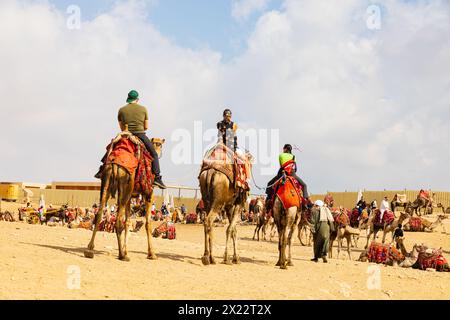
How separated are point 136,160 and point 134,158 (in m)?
0.06

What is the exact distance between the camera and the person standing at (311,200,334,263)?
14.9 m

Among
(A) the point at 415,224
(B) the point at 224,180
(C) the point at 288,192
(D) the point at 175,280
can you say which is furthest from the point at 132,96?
(A) the point at 415,224

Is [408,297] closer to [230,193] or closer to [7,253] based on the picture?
[230,193]

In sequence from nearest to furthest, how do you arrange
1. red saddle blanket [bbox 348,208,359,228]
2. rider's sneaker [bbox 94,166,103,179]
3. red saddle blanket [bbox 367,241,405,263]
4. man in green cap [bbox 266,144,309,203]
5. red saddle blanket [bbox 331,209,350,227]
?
rider's sneaker [bbox 94,166,103,179] → man in green cap [bbox 266,144,309,203] → red saddle blanket [bbox 367,241,405,263] → red saddle blanket [bbox 331,209,350,227] → red saddle blanket [bbox 348,208,359,228]

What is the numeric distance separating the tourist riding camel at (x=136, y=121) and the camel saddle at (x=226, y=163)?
1.08 m

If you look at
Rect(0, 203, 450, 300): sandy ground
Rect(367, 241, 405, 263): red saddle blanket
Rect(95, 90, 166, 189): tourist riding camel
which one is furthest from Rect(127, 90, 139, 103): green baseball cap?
Rect(367, 241, 405, 263): red saddle blanket

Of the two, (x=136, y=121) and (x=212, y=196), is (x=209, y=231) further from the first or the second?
(x=136, y=121)

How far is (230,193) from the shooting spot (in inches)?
433

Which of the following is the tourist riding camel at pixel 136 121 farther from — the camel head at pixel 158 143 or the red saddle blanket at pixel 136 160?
the camel head at pixel 158 143

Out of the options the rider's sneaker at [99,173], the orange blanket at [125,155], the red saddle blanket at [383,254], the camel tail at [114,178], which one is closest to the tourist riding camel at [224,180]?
the orange blanket at [125,155]

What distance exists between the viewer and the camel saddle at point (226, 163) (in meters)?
10.8

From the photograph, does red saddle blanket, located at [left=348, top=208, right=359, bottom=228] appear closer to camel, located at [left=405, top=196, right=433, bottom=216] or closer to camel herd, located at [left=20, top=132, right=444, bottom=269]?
camel, located at [left=405, top=196, right=433, bottom=216]
